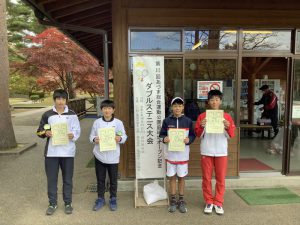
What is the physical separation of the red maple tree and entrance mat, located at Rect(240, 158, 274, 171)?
10.1 meters

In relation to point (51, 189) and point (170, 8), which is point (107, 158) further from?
point (170, 8)

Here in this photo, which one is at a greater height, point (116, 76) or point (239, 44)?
point (239, 44)

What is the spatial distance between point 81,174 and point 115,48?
2757 millimetres

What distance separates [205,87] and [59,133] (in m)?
2.49

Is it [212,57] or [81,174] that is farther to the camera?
[81,174]

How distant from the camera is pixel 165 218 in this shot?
3924mm

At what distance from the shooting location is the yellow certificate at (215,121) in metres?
3.86

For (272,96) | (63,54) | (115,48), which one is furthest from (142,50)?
(63,54)

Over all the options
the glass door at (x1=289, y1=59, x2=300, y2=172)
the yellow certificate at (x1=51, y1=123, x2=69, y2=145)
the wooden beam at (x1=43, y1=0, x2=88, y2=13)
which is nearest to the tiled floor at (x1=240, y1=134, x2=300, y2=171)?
the glass door at (x1=289, y1=59, x2=300, y2=172)

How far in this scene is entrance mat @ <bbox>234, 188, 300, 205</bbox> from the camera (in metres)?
4.46

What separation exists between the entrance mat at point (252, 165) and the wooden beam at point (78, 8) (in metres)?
4.03

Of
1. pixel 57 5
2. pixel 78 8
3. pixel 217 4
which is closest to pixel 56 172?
pixel 57 5

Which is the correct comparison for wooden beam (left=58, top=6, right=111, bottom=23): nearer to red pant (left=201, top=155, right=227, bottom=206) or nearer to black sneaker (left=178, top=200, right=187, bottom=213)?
red pant (left=201, top=155, right=227, bottom=206)

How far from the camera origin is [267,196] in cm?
466
